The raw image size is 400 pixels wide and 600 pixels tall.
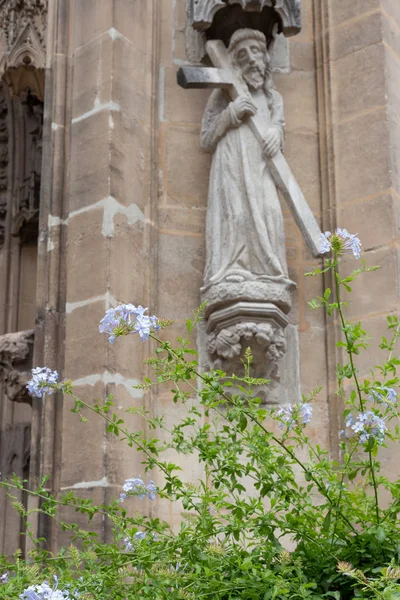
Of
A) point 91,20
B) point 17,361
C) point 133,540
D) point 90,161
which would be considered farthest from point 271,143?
point 133,540

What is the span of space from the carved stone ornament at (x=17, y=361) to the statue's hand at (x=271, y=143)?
144cm

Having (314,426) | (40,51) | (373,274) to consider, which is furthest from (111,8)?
(314,426)

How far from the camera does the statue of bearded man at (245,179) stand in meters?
5.62

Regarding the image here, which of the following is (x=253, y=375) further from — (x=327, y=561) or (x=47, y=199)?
(x=327, y=561)

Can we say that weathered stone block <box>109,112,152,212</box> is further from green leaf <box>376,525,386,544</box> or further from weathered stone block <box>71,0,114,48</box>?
green leaf <box>376,525,386,544</box>

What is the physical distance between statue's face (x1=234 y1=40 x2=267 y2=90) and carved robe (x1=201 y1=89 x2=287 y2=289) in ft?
0.23

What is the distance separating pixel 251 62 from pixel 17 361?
1852 millimetres

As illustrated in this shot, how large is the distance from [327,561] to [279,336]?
217cm

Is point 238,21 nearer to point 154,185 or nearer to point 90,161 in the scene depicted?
point 154,185

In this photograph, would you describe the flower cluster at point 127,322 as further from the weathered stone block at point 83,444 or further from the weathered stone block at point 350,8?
the weathered stone block at point 350,8

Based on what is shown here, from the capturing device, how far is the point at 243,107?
584 cm

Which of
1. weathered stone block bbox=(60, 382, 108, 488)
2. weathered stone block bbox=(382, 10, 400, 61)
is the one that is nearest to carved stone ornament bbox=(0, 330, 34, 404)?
weathered stone block bbox=(60, 382, 108, 488)

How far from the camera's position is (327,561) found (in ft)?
11.5

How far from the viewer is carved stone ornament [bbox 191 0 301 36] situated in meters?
5.98
